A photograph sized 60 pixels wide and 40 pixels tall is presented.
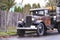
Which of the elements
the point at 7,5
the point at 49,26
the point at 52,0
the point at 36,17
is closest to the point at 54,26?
the point at 49,26

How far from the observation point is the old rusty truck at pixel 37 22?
13618 mm

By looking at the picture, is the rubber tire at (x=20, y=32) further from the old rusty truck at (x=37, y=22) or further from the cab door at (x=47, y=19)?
the cab door at (x=47, y=19)

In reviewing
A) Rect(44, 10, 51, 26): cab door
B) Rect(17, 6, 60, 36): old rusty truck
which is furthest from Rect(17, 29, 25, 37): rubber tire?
Rect(44, 10, 51, 26): cab door

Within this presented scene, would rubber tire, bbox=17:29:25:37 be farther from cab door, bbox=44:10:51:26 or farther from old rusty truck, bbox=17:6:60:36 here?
cab door, bbox=44:10:51:26

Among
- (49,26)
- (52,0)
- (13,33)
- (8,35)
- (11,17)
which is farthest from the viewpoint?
(52,0)

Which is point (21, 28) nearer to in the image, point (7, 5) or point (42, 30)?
point (42, 30)

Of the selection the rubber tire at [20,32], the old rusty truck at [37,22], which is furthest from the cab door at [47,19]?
the rubber tire at [20,32]

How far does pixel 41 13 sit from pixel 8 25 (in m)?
2.70

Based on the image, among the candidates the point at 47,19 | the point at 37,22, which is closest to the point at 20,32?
the point at 37,22

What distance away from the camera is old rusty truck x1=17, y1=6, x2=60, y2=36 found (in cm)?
1362

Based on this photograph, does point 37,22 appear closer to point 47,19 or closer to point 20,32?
point 47,19

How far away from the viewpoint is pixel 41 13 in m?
14.5

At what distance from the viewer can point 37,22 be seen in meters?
13.8

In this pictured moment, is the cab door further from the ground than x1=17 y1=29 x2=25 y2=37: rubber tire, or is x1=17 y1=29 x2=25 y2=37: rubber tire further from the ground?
the cab door
